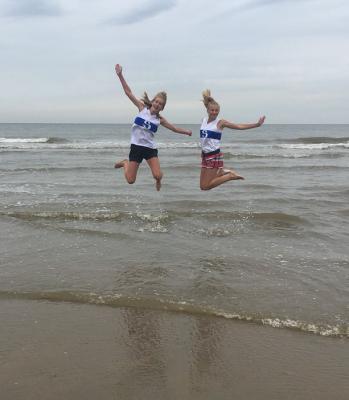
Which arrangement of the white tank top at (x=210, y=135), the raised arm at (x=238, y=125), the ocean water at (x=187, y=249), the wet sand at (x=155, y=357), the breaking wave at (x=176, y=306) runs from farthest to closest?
the white tank top at (x=210, y=135), the raised arm at (x=238, y=125), the ocean water at (x=187, y=249), the breaking wave at (x=176, y=306), the wet sand at (x=155, y=357)

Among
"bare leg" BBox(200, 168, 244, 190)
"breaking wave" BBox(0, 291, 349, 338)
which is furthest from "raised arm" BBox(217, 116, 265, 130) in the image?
"breaking wave" BBox(0, 291, 349, 338)

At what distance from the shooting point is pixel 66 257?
7.55 meters

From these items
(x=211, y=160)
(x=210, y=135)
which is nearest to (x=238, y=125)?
(x=210, y=135)

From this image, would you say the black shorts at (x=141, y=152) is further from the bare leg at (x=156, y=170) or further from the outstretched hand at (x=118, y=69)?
the outstretched hand at (x=118, y=69)

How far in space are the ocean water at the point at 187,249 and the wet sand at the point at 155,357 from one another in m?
0.35

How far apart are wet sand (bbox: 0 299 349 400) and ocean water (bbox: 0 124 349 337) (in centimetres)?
35

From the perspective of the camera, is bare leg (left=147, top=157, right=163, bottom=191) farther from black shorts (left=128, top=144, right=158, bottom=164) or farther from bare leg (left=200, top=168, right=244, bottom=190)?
bare leg (left=200, top=168, right=244, bottom=190)

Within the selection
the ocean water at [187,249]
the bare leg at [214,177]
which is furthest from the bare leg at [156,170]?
the ocean water at [187,249]

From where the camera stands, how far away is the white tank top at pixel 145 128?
8.09 m

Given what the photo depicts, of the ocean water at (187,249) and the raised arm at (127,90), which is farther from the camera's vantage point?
the raised arm at (127,90)

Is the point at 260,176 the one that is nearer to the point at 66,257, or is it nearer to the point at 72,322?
the point at 66,257

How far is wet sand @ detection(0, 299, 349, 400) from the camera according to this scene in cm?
403

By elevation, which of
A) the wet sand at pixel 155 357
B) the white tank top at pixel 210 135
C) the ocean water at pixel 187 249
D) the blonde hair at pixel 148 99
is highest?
the blonde hair at pixel 148 99

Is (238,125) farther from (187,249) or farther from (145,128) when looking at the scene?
(187,249)
